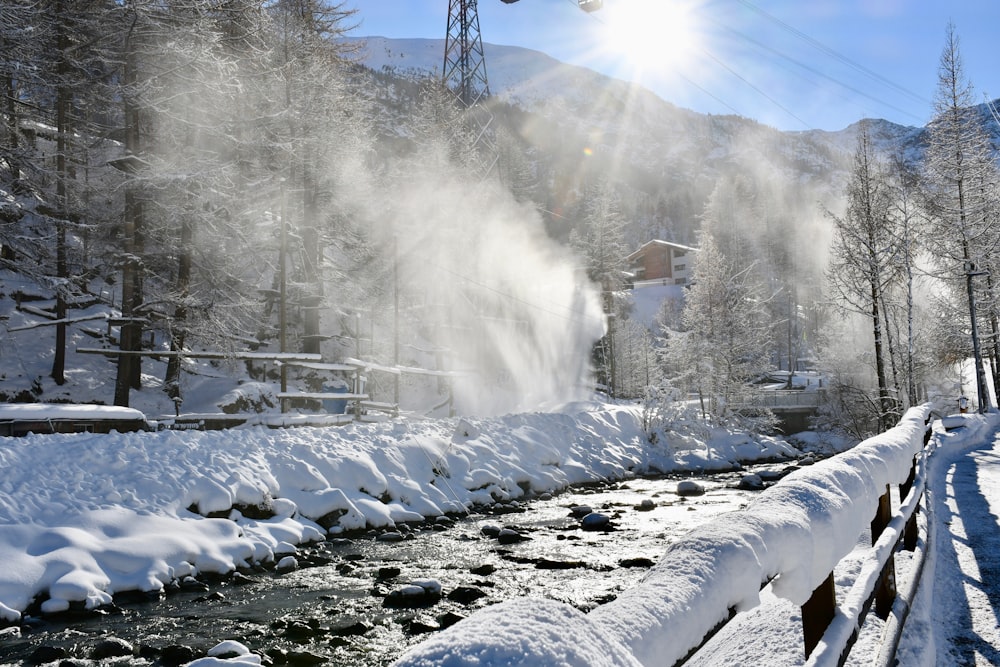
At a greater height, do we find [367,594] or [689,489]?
[367,594]

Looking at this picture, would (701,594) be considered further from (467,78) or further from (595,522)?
(467,78)

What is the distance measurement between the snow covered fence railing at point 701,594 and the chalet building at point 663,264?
84.6m

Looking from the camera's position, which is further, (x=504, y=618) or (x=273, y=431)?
(x=273, y=431)

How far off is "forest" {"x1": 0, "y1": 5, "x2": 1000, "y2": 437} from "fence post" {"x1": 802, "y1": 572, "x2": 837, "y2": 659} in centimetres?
1990

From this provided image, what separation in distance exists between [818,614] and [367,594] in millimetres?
8153

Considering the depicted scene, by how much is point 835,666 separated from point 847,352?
186 feet

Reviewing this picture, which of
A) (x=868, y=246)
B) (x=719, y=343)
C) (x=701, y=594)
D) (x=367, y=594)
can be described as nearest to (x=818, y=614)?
(x=701, y=594)

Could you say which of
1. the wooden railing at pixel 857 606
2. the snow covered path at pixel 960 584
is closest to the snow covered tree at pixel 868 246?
the snow covered path at pixel 960 584

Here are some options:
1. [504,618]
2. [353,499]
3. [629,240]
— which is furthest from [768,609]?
[629,240]

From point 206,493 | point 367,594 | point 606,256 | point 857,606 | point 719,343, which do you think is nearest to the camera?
point 857,606

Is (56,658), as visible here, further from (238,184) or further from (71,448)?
(238,184)

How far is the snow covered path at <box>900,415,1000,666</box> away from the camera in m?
4.32

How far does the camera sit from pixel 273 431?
15781 mm

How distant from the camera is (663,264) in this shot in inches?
3674
